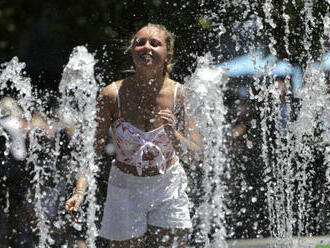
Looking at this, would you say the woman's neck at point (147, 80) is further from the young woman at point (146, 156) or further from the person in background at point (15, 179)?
the person in background at point (15, 179)

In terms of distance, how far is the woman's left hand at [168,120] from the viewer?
270 centimetres

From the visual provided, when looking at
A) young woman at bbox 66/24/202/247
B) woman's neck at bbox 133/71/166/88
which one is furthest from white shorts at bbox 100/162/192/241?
woman's neck at bbox 133/71/166/88

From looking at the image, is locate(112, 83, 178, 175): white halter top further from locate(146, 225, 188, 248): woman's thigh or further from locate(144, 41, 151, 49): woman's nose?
locate(144, 41, 151, 49): woman's nose

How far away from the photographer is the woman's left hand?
270cm

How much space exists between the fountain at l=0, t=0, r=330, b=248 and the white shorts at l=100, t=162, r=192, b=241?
82 centimetres

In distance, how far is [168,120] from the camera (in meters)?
2.70

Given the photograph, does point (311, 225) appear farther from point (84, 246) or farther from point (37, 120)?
point (37, 120)

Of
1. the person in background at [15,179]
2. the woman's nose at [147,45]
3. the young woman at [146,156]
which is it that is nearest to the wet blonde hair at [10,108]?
the person in background at [15,179]

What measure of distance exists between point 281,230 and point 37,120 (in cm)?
206

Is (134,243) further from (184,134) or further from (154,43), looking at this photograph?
(154,43)

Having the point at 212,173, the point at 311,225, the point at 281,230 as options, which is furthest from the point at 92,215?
A: the point at 311,225

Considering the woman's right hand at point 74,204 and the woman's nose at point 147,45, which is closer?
the woman's right hand at point 74,204

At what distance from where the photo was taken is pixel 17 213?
454 cm

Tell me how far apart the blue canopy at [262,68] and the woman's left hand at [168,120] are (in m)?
2.15
